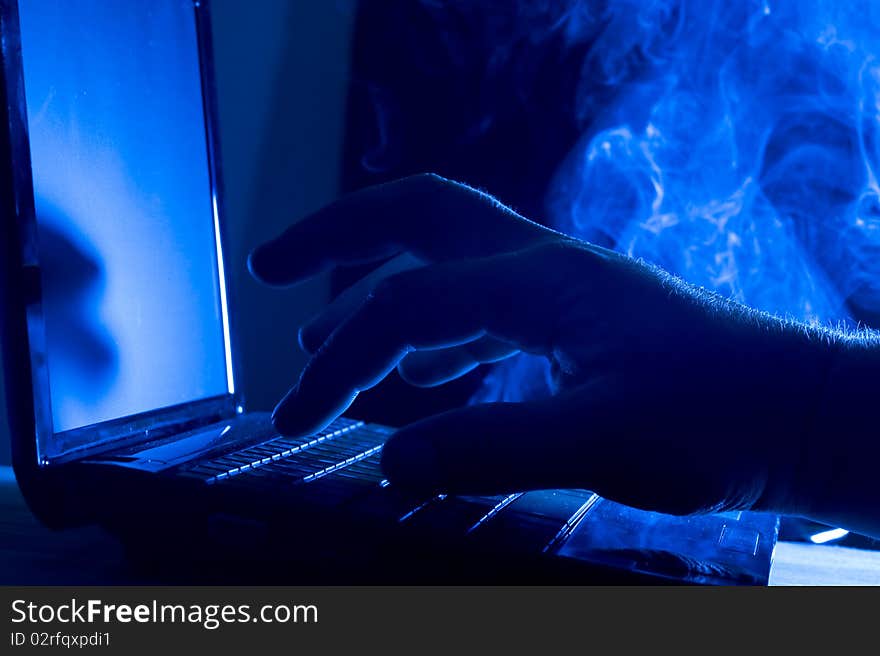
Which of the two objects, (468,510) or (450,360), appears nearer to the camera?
(468,510)

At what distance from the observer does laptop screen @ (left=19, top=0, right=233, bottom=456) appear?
68 cm

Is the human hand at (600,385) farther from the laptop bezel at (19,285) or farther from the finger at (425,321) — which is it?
the laptop bezel at (19,285)

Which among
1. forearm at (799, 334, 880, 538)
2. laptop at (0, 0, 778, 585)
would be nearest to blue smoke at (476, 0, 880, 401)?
laptop at (0, 0, 778, 585)

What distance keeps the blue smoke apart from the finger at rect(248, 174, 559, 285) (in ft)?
1.89

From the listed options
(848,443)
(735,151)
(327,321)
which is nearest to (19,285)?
(327,321)

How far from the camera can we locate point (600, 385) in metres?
0.54

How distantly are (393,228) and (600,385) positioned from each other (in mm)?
358

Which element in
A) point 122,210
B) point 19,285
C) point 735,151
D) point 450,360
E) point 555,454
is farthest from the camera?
point 735,151

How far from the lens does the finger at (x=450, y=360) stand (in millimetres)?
932

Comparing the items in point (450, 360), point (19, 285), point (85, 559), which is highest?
point (19, 285)

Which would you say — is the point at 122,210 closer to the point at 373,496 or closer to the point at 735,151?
the point at 373,496

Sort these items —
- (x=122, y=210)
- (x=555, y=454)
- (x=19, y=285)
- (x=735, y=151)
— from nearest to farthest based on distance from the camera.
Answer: (x=555, y=454), (x=19, y=285), (x=122, y=210), (x=735, y=151)

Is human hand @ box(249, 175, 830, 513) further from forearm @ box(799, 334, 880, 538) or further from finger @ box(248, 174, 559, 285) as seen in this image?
finger @ box(248, 174, 559, 285)
